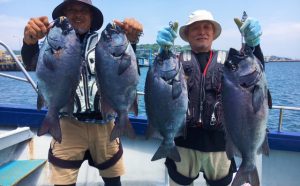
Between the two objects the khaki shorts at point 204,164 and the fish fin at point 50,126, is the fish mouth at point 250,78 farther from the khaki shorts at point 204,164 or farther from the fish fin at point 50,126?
the fish fin at point 50,126

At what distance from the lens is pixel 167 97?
10.6 ft

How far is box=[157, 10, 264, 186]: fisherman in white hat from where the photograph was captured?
363cm

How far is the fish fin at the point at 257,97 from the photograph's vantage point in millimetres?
3010

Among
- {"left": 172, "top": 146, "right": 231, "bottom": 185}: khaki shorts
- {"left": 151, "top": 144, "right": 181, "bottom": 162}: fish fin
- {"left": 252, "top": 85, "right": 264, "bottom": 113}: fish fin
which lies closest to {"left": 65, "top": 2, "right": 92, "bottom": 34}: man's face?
{"left": 151, "top": 144, "right": 181, "bottom": 162}: fish fin

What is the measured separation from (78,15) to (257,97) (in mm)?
2018

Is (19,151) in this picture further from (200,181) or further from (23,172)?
(200,181)

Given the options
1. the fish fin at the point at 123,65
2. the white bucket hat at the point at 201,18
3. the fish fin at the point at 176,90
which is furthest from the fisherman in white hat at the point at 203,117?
the fish fin at the point at 123,65

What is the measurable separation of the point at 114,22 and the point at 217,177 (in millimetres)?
2031

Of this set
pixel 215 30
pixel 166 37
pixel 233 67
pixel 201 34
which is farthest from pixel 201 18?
pixel 233 67

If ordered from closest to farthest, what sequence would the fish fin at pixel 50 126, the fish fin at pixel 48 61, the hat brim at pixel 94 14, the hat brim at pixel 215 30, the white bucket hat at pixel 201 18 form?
the fish fin at pixel 48 61 → the fish fin at pixel 50 126 → the hat brim at pixel 94 14 → the white bucket hat at pixel 201 18 → the hat brim at pixel 215 30

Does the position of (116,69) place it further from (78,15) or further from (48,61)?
(78,15)

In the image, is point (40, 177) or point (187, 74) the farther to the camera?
point (40, 177)

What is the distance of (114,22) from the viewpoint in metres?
3.20

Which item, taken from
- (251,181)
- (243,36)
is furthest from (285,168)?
(243,36)
